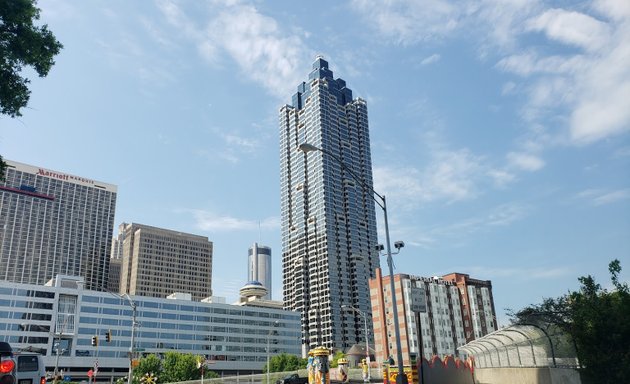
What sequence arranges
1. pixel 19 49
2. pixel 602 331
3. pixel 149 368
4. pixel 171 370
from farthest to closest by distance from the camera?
pixel 171 370 < pixel 149 368 < pixel 602 331 < pixel 19 49

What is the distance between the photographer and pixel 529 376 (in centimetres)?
3033

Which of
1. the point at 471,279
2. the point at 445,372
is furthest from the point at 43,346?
the point at 445,372

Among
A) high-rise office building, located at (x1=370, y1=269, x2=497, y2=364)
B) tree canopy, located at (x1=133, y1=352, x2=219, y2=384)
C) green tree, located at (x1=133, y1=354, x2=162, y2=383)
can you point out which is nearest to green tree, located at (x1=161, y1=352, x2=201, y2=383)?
tree canopy, located at (x1=133, y1=352, x2=219, y2=384)

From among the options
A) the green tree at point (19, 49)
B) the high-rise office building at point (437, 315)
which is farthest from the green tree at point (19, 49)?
the high-rise office building at point (437, 315)

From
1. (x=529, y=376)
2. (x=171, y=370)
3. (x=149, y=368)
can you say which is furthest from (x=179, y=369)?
(x=529, y=376)

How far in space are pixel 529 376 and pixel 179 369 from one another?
90518 mm

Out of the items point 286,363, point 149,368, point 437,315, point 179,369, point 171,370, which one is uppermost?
point 437,315

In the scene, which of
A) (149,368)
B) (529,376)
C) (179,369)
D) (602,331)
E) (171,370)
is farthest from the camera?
(171,370)

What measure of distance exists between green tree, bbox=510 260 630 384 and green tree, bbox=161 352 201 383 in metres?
94.7

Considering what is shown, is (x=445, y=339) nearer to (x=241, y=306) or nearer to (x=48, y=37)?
(x=241, y=306)

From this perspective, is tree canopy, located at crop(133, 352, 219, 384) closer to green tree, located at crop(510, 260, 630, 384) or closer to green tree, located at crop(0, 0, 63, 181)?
green tree, located at crop(510, 260, 630, 384)

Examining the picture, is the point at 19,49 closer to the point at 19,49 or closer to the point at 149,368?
the point at 19,49

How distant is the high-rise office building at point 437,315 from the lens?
124438 millimetres

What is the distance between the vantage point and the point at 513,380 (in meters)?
33.2
